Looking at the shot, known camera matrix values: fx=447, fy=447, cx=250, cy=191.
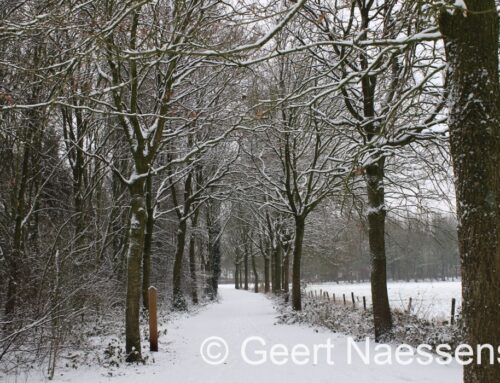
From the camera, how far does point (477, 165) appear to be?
12.7 feet

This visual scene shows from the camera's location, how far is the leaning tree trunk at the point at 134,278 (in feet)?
29.7

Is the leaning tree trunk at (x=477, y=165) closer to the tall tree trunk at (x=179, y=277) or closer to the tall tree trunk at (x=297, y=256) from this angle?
the tall tree trunk at (x=297, y=256)

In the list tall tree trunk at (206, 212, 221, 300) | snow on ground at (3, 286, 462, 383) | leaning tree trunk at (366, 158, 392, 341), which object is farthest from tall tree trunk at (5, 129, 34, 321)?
tall tree trunk at (206, 212, 221, 300)

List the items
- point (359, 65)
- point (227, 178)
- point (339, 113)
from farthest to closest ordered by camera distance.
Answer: point (227, 178) → point (339, 113) → point (359, 65)

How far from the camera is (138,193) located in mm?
9812

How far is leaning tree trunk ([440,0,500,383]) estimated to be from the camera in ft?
12.3

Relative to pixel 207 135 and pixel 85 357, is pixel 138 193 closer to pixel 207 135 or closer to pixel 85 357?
pixel 85 357

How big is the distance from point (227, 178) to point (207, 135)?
390 cm

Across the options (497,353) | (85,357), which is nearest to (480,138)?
(497,353)

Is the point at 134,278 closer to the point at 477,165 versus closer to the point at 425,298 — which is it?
the point at 477,165

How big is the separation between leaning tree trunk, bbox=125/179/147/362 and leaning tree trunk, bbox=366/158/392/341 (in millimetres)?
5246

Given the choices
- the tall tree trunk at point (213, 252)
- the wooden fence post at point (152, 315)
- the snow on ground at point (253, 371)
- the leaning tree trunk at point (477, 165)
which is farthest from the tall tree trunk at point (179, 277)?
the leaning tree trunk at point (477, 165)

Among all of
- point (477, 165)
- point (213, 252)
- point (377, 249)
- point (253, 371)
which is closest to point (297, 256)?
point (377, 249)

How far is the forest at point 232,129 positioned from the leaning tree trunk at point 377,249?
3 cm
